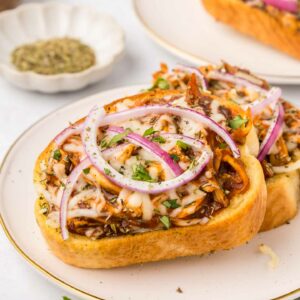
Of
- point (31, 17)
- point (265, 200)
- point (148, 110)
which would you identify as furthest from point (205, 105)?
point (31, 17)

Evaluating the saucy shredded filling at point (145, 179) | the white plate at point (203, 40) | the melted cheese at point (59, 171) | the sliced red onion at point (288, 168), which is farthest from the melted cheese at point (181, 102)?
the white plate at point (203, 40)

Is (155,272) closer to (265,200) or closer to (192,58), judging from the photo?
(265,200)

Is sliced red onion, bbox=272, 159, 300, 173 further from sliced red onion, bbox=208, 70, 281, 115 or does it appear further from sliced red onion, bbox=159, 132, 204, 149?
sliced red onion, bbox=159, 132, 204, 149

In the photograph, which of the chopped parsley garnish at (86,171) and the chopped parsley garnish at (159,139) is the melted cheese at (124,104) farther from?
the chopped parsley garnish at (86,171)

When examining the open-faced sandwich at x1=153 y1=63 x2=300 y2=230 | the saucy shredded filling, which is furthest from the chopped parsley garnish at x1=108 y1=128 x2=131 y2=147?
the open-faced sandwich at x1=153 y1=63 x2=300 y2=230

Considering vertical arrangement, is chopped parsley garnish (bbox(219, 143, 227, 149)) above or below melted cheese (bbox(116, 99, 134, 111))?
above

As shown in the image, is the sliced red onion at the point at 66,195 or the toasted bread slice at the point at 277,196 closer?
the sliced red onion at the point at 66,195

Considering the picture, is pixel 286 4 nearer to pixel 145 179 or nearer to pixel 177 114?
pixel 177 114
